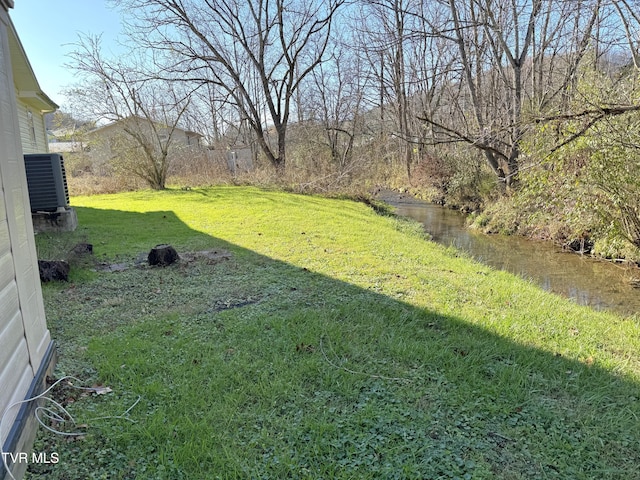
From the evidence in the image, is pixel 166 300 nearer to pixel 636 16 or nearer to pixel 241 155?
pixel 636 16

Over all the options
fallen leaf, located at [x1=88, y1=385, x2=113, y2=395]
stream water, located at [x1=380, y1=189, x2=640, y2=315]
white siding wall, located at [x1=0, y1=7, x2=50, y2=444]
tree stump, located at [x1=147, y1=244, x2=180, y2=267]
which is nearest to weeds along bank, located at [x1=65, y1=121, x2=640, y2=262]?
stream water, located at [x1=380, y1=189, x2=640, y2=315]

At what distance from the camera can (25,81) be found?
29.5ft

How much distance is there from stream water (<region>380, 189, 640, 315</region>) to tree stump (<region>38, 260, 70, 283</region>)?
722cm

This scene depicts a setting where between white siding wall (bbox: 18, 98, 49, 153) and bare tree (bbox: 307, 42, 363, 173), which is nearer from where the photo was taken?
white siding wall (bbox: 18, 98, 49, 153)

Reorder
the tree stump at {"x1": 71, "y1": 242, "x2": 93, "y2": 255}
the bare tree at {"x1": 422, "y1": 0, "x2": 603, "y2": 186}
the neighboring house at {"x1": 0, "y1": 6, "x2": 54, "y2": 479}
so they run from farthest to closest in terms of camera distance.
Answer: the bare tree at {"x1": 422, "y1": 0, "x2": 603, "y2": 186} < the tree stump at {"x1": 71, "y1": 242, "x2": 93, "y2": 255} < the neighboring house at {"x1": 0, "y1": 6, "x2": 54, "y2": 479}

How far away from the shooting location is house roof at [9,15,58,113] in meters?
7.28

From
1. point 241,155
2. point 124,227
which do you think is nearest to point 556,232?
point 124,227

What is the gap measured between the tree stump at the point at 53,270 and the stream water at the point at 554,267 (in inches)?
284

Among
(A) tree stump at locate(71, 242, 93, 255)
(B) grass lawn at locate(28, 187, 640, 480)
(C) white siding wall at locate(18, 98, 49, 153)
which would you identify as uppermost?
(C) white siding wall at locate(18, 98, 49, 153)

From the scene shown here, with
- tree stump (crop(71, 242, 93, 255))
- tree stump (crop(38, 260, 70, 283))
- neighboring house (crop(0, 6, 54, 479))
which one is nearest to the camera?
neighboring house (crop(0, 6, 54, 479))

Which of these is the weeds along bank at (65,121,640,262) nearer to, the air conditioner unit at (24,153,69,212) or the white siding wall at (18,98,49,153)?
the white siding wall at (18,98,49,153)

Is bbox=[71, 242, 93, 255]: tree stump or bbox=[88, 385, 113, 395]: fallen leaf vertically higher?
bbox=[71, 242, 93, 255]: tree stump

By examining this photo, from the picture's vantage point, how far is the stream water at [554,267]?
6355 mm

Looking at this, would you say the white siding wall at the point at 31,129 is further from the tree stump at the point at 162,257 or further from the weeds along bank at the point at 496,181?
the tree stump at the point at 162,257
